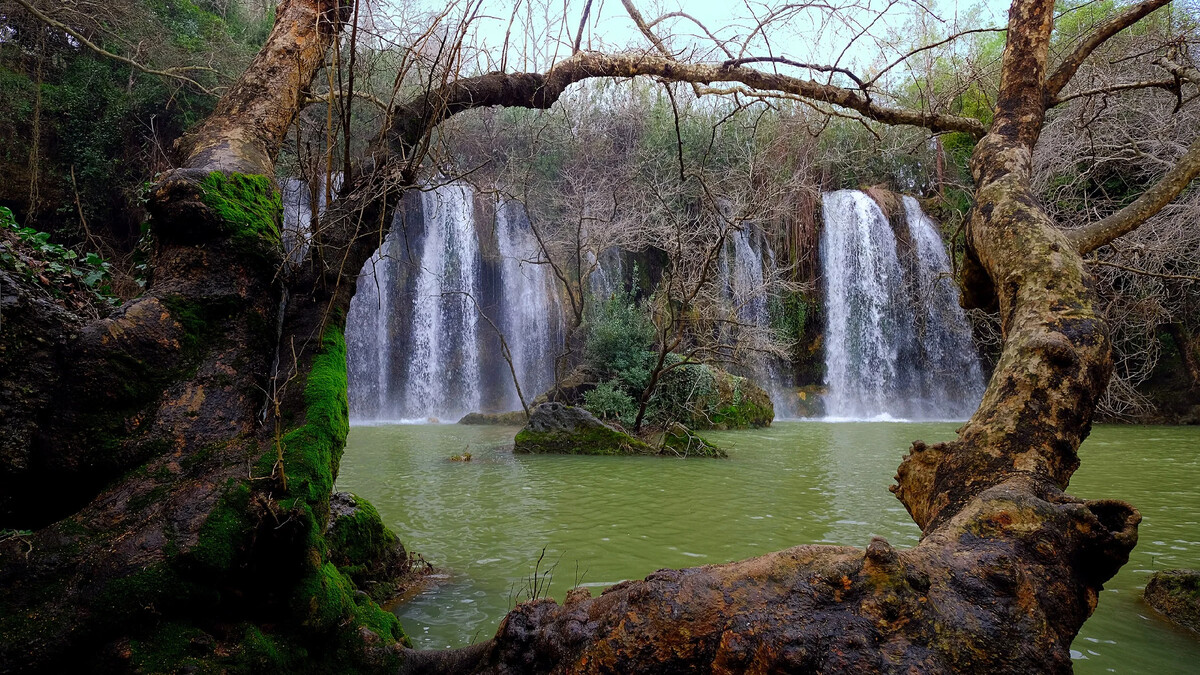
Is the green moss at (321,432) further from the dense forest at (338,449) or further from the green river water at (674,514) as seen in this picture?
the green river water at (674,514)

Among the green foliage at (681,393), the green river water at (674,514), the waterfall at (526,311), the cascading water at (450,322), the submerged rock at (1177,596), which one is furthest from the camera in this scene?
the waterfall at (526,311)

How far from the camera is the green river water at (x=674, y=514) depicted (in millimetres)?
3410

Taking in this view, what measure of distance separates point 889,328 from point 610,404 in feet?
30.6

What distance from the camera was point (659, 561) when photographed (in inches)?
170

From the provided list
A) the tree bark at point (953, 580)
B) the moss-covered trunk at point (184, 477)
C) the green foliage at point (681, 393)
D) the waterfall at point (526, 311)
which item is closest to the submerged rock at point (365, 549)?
the moss-covered trunk at point (184, 477)

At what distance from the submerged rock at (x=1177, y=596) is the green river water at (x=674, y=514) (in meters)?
0.08

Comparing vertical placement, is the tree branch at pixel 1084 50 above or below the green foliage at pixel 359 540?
above

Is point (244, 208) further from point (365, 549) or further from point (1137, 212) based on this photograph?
point (1137, 212)

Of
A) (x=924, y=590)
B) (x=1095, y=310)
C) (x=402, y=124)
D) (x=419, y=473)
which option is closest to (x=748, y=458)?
(x=419, y=473)

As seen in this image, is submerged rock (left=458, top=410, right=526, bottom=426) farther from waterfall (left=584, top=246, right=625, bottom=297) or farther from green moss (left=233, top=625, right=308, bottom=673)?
green moss (left=233, top=625, right=308, bottom=673)

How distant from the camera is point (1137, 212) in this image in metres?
2.82

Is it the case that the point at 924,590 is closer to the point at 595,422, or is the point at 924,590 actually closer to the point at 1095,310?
the point at 1095,310

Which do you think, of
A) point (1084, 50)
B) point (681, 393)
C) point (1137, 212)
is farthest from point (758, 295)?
point (1137, 212)

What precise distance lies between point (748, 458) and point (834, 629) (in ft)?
27.4
